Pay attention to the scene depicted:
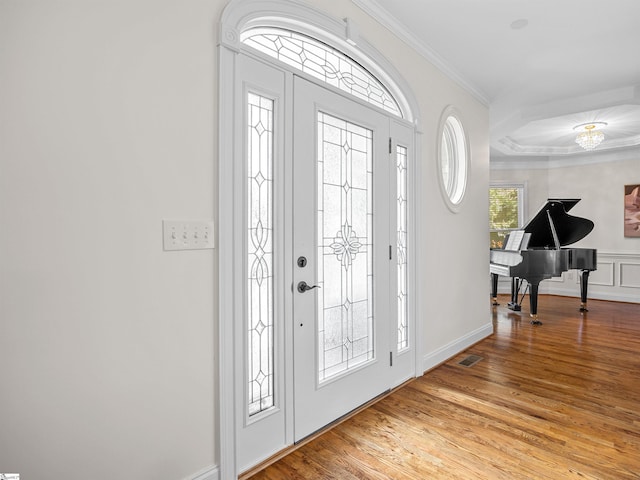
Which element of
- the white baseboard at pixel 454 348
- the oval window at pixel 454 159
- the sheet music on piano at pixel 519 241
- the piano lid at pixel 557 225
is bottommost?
the white baseboard at pixel 454 348

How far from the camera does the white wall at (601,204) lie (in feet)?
21.5

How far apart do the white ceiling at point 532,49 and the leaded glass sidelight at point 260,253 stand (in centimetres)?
132

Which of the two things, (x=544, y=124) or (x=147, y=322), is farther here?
(x=544, y=124)

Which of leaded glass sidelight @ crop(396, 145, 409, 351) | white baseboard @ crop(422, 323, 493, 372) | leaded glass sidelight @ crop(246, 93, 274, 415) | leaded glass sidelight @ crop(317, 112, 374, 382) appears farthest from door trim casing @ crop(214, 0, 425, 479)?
white baseboard @ crop(422, 323, 493, 372)

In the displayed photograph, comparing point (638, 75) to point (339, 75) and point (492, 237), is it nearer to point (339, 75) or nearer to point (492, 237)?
point (339, 75)

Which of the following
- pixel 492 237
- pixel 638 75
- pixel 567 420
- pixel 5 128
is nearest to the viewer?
pixel 5 128

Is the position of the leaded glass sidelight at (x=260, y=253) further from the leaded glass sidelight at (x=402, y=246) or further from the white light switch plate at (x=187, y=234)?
the leaded glass sidelight at (x=402, y=246)

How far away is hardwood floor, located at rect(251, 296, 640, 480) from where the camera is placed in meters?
1.88

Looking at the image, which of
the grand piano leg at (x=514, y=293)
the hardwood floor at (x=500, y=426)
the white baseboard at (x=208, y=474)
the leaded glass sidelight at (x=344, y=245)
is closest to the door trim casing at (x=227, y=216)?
the white baseboard at (x=208, y=474)

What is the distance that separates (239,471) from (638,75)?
4925mm

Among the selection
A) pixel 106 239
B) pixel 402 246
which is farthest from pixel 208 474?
pixel 402 246

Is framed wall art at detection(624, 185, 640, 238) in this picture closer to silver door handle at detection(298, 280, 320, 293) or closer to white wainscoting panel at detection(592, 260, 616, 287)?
white wainscoting panel at detection(592, 260, 616, 287)

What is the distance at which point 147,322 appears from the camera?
1497mm

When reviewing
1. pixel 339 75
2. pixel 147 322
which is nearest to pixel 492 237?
pixel 339 75
